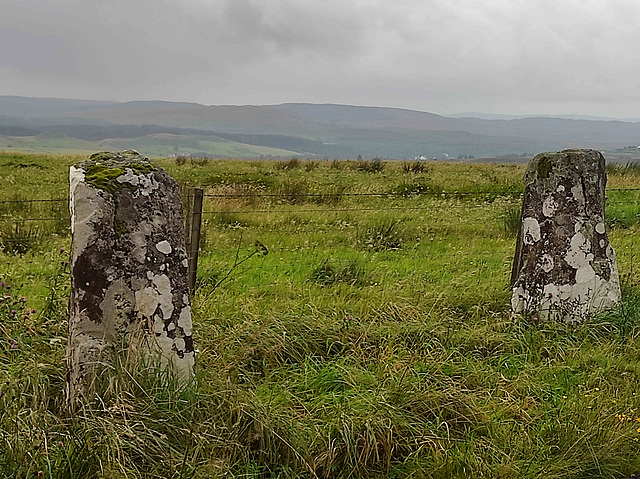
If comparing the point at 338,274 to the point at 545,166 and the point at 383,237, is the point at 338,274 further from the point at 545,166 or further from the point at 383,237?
the point at 383,237

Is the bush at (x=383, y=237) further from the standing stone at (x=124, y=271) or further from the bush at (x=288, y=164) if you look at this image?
the bush at (x=288, y=164)

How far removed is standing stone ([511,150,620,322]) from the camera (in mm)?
6203

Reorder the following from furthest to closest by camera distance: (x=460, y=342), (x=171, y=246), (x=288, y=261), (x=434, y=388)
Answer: (x=288, y=261)
(x=460, y=342)
(x=434, y=388)
(x=171, y=246)

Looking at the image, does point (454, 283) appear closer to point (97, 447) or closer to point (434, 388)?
point (434, 388)

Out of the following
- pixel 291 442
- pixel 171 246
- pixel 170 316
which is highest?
pixel 171 246

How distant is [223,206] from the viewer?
13641 millimetres

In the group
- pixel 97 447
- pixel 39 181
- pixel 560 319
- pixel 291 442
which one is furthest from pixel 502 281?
pixel 39 181

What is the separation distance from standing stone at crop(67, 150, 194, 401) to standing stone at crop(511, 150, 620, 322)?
365 centimetres

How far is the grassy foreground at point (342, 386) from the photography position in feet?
11.9

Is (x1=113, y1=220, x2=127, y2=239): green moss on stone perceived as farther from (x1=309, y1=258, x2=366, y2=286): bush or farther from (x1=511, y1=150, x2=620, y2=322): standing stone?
(x1=511, y1=150, x2=620, y2=322): standing stone

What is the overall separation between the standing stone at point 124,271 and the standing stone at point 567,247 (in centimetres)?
365

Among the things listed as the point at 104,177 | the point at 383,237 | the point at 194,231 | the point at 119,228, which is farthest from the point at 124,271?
the point at 383,237

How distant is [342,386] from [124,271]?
1.69m

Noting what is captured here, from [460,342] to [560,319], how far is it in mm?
1287
